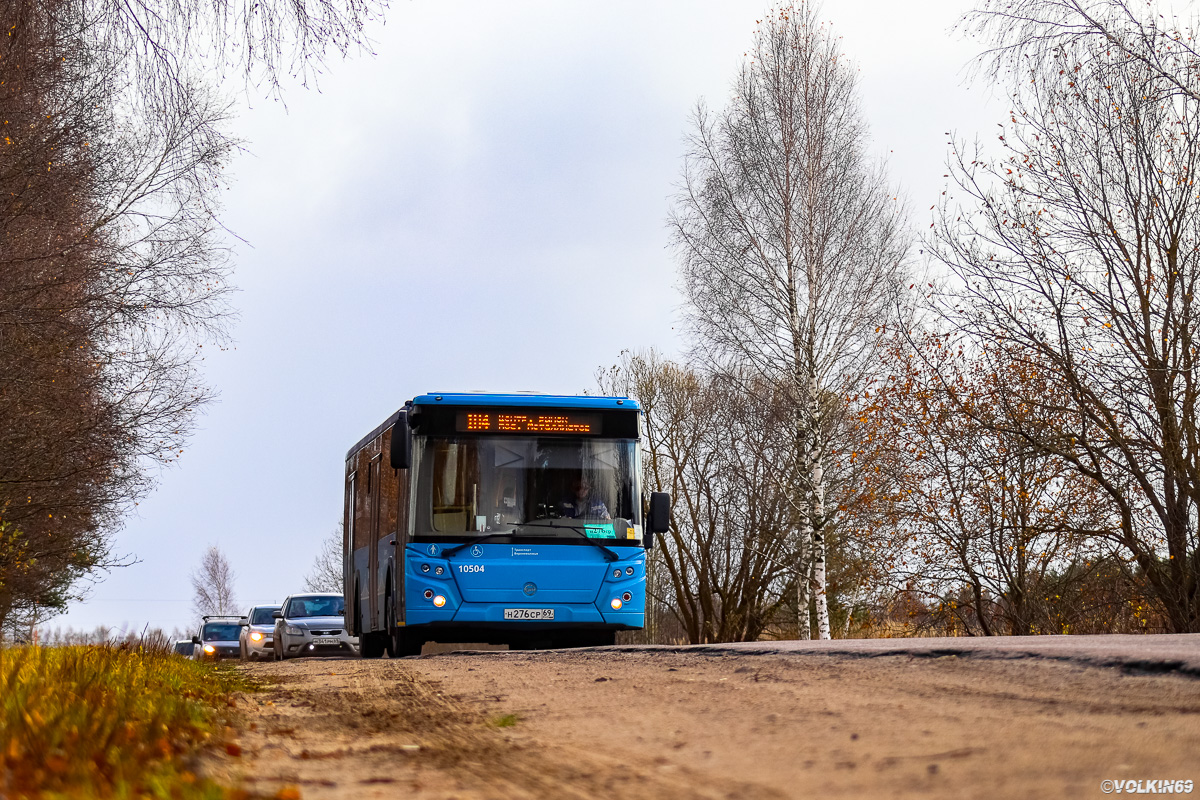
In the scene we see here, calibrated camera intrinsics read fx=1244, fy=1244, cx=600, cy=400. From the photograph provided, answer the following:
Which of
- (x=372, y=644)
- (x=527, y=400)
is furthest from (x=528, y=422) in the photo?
(x=372, y=644)

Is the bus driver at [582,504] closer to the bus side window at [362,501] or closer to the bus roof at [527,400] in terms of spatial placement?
the bus roof at [527,400]

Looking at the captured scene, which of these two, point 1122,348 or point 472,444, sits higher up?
point 1122,348

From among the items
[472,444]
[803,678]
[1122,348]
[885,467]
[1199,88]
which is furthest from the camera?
[885,467]

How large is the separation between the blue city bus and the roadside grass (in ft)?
20.6

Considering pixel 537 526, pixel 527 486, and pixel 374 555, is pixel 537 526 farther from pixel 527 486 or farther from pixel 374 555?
pixel 374 555

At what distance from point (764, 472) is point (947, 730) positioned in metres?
24.5

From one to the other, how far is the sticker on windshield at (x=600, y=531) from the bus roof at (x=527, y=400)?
1.45 meters

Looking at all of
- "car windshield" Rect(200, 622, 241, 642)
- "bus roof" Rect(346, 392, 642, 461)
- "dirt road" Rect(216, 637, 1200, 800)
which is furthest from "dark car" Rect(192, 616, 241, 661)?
"dirt road" Rect(216, 637, 1200, 800)

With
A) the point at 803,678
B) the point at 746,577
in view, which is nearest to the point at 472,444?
the point at 803,678

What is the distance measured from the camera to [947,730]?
16.5ft

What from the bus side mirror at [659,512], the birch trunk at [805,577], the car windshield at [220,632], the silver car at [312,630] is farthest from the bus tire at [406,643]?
the car windshield at [220,632]

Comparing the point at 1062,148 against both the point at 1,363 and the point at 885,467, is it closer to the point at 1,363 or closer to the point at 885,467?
the point at 885,467

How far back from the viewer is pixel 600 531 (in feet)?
48.8

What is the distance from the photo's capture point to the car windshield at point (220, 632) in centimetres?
3425
